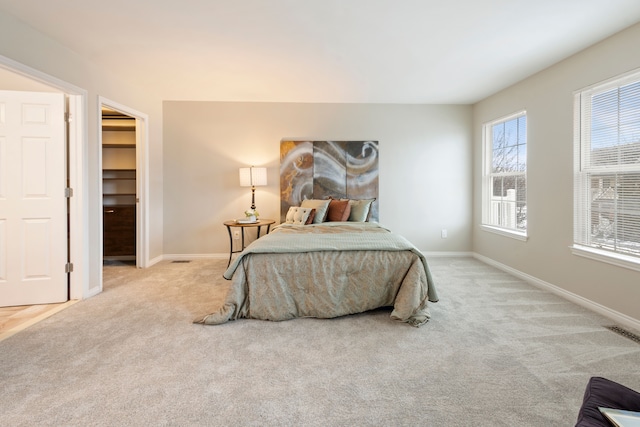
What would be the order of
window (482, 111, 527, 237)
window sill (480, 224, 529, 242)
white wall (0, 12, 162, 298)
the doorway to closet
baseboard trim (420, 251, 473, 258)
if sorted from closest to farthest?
white wall (0, 12, 162, 298) < window sill (480, 224, 529, 242) < window (482, 111, 527, 237) < the doorway to closet < baseboard trim (420, 251, 473, 258)

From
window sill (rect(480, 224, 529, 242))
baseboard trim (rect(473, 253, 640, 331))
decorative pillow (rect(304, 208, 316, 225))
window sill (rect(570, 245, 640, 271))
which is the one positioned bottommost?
baseboard trim (rect(473, 253, 640, 331))

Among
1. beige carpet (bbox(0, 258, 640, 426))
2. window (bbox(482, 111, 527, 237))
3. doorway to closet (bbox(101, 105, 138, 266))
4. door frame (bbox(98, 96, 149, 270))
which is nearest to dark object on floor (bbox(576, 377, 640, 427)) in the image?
beige carpet (bbox(0, 258, 640, 426))

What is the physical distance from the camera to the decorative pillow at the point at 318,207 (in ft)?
14.1

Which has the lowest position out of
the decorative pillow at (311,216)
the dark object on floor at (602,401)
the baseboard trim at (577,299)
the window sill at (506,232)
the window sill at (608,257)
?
the baseboard trim at (577,299)

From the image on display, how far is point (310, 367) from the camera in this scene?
1.97 m

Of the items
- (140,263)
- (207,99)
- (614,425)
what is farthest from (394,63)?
(140,263)

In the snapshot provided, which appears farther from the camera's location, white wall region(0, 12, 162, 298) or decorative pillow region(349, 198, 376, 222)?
decorative pillow region(349, 198, 376, 222)

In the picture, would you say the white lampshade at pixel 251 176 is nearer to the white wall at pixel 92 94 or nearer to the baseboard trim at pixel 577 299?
the white wall at pixel 92 94

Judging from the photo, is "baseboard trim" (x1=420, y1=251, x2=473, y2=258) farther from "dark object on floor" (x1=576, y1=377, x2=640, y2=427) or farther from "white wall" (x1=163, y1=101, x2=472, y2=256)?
"dark object on floor" (x1=576, y1=377, x2=640, y2=427)

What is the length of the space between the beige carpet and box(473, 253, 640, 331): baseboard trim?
12 centimetres

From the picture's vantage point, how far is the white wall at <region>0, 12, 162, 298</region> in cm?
254

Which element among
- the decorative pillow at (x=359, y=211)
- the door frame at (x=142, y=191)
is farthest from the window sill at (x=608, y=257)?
the door frame at (x=142, y=191)

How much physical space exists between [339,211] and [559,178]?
2528mm

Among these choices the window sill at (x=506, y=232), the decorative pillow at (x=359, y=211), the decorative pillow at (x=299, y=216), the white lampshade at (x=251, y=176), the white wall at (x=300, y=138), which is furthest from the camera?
the white wall at (x=300, y=138)
